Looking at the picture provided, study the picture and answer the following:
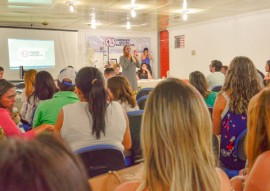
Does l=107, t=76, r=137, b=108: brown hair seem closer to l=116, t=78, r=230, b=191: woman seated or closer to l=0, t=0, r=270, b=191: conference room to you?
l=0, t=0, r=270, b=191: conference room

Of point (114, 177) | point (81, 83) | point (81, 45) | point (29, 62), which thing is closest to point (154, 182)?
point (114, 177)

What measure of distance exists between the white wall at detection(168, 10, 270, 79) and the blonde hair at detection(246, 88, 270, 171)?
22.3 ft

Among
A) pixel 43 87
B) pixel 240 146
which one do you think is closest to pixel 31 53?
pixel 43 87

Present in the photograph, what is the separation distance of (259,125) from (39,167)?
130cm

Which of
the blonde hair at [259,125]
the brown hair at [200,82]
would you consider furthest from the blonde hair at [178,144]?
the brown hair at [200,82]

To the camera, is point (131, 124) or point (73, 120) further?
point (131, 124)

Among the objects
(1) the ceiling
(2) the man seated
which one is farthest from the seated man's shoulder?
(1) the ceiling

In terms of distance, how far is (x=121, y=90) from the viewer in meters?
3.31

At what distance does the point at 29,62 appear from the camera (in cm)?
945

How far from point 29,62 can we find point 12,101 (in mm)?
7096

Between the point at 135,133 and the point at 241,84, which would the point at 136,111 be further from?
the point at 241,84

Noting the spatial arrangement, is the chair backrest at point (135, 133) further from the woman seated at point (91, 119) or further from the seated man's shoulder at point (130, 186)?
the seated man's shoulder at point (130, 186)

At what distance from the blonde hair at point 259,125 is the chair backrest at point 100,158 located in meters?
0.78

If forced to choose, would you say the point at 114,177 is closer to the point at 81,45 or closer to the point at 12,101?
the point at 12,101
